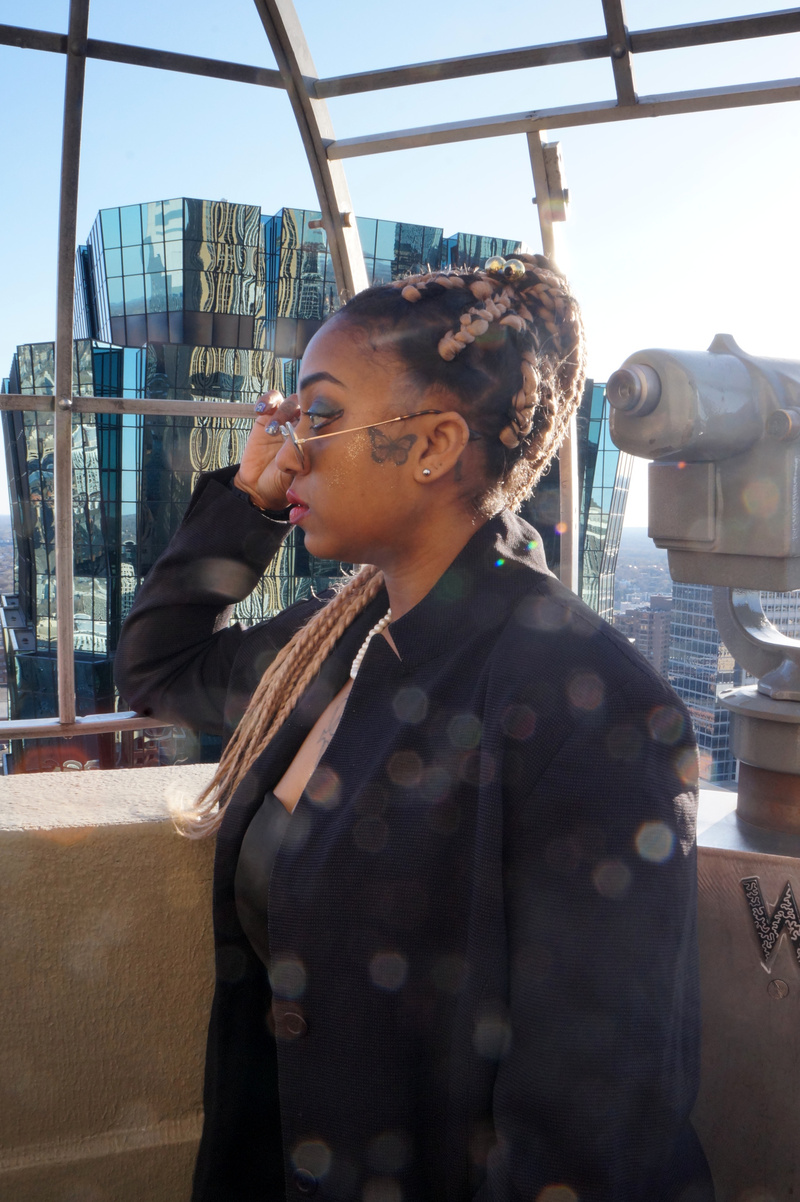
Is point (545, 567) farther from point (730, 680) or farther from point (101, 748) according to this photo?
point (101, 748)

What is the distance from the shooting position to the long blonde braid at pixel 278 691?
1314mm

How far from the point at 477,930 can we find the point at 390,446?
58 cm

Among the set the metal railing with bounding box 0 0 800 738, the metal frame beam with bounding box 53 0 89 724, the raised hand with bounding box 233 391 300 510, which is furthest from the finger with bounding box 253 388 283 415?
the metal frame beam with bounding box 53 0 89 724

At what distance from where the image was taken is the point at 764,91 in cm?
262

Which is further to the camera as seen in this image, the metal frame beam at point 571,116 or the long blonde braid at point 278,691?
the metal frame beam at point 571,116

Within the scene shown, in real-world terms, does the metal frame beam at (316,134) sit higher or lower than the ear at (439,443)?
higher

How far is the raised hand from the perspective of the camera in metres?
1.42

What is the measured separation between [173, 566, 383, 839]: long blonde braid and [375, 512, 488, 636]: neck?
0.15 metres

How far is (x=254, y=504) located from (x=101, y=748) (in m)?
23.9

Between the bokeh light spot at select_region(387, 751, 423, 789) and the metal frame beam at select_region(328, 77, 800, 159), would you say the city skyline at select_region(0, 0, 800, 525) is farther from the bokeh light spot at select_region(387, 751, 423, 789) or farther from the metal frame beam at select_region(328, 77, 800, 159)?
the bokeh light spot at select_region(387, 751, 423, 789)

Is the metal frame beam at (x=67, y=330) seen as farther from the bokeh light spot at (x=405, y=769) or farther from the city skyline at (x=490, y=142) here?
the bokeh light spot at (x=405, y=769)

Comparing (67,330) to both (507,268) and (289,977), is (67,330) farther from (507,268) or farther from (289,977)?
(289,977)

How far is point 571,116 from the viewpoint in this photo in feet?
9.30

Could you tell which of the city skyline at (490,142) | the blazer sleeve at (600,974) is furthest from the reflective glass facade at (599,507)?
the blazer sleeve at (600,974)
